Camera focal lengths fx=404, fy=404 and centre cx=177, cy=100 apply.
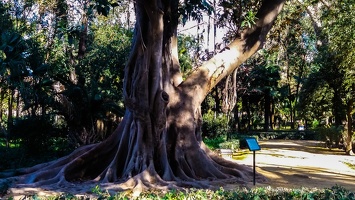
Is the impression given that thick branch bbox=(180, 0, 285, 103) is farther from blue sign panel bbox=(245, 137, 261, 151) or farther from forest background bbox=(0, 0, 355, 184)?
blue sign panel bbox=(245, 137, 261, 151)

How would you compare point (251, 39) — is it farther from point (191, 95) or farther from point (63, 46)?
point (63, 46)

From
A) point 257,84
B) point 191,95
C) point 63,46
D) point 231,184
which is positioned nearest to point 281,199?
point 231,184

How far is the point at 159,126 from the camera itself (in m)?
9.68

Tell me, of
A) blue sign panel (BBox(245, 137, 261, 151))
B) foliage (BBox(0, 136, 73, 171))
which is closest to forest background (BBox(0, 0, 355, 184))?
foliage (BBox(0, 136, 73, 171))

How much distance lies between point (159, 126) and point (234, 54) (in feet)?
11.1

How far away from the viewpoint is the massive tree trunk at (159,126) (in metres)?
9.31

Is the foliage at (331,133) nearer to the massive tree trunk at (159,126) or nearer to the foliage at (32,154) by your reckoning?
the massive tree trunk at (159,126)

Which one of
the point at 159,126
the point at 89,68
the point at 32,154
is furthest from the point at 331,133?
the point at 159,126

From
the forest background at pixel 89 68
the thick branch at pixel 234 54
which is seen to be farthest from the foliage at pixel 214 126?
the thick branch at pixel 234 54

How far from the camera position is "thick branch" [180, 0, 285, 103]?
11258 mm

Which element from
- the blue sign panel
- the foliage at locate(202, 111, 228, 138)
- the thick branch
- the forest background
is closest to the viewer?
the blue sign panel

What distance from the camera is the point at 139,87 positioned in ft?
30.5

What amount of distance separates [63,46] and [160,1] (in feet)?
56.0

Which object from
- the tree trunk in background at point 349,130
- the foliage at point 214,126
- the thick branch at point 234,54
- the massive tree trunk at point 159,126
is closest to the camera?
the massive tree trunk at point 159,126
